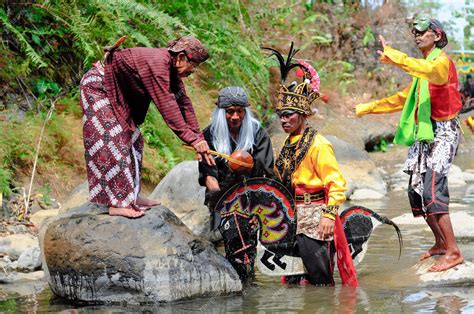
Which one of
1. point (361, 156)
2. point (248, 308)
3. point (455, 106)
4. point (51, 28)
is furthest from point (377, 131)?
point (248, 308)

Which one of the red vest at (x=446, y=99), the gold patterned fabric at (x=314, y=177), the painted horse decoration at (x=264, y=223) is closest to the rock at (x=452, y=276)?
the painted horse decoration at (x=264, y=223)

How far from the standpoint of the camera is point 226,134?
20.6ft

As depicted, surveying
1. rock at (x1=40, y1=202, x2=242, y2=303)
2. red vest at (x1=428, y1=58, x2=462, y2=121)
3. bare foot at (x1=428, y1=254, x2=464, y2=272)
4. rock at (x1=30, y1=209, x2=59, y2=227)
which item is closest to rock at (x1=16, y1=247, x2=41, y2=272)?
rock at (x1=40, y1=202, x2=242, y2=303)

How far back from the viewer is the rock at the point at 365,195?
12.1m

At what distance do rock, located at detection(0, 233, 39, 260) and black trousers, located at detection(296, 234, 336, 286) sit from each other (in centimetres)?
265

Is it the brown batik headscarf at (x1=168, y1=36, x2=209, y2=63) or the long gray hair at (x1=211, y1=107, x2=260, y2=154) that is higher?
the brown batik headscarf at (x1=168, y1=36, x2=209, y2=63)

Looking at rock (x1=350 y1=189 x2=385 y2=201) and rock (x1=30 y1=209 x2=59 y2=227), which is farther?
rock (x1=350 y1=189 x2=385 y2=201)

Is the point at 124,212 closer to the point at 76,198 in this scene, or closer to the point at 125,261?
the point at 125,261

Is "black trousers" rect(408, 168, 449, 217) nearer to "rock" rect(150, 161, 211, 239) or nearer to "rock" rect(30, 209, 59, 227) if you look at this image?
"rock" rect(150, 161, 211, 239)

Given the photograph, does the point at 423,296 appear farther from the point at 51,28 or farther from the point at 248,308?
the point at 51,28

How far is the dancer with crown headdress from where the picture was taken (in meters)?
6.00

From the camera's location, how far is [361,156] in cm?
1305

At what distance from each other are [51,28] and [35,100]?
100cm

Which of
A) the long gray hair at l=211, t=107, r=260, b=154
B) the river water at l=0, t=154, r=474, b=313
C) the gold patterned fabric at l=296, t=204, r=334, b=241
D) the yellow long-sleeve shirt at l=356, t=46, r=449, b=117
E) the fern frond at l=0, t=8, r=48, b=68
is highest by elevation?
the fern frond at l=0, t=8, r=48, b=68
